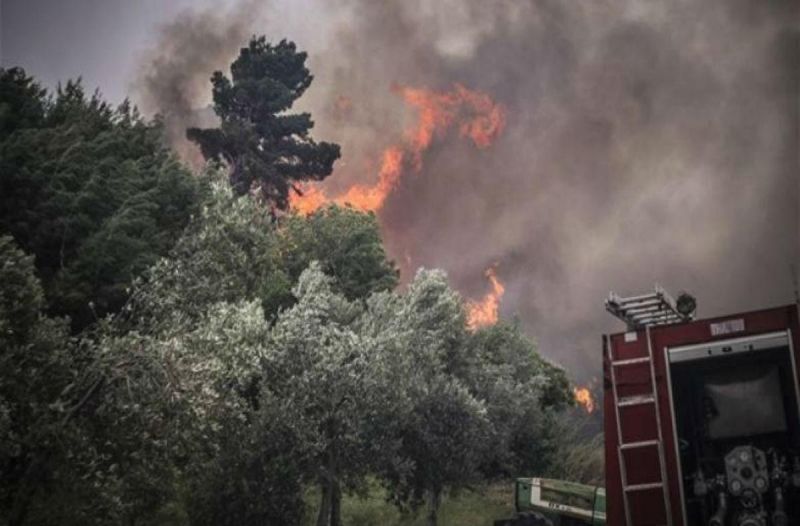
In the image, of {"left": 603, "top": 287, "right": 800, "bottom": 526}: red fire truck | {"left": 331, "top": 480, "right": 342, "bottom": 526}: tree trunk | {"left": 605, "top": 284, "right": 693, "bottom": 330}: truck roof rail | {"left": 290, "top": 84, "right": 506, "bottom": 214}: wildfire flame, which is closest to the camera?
{"left": 603, "top": 287, "right": 800, "bottom": 526}: red fire truck

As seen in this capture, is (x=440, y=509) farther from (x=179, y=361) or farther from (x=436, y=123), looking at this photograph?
(x=436, y=123)

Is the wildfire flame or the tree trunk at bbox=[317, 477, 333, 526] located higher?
the wildfire flame

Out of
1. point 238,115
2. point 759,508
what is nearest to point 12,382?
point 759,508

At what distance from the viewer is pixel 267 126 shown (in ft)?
245

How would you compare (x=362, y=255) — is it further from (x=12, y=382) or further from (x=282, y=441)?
(x=12, y=382)

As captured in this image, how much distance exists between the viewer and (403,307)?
3603 cm

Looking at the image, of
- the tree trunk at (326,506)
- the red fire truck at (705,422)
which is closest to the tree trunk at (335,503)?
the tree trunk at (326,506)

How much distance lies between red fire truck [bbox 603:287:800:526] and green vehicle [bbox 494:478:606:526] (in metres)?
16.3

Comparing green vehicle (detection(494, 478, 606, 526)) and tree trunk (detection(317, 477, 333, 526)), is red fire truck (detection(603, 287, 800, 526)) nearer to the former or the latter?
tree trunk (detection(317, 477, 333, 526))

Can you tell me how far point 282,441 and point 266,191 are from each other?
1938 inches

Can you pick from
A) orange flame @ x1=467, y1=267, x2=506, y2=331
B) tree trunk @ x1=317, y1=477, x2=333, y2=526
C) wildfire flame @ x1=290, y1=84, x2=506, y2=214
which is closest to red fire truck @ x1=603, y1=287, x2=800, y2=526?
tree trunk @ x1=317, y1=477, x2=333, y2=526

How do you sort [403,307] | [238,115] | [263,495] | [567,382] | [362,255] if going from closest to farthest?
[263,495], [403,307], [362,255], [567,382], [238,115]

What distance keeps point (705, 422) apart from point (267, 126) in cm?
6495

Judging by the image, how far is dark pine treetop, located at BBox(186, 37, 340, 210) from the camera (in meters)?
70.5
